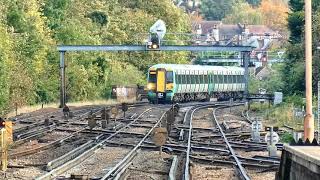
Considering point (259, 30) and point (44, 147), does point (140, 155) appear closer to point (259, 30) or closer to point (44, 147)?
point (44, 147)

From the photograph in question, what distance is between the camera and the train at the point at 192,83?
53375mm

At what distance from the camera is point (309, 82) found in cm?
1642

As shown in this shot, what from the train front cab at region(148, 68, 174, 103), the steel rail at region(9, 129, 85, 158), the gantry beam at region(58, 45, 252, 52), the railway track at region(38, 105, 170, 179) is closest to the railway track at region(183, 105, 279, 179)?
the railway track at region(38, 105, 170, 179)

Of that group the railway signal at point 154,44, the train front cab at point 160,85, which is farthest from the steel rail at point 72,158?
the train front cab at point 160,85

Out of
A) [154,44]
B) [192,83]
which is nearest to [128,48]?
[154,44]

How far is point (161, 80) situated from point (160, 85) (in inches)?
13.0

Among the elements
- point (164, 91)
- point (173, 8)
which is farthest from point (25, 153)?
point (173, 8)

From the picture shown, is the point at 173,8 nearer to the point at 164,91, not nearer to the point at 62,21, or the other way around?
the point at 62,21

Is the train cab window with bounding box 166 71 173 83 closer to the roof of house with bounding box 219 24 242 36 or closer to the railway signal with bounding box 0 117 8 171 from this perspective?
the railway signal with bounding box 0 117 8 171

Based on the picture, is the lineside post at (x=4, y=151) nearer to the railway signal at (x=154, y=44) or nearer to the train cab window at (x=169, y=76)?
the railway signal at (x=154, y=44)

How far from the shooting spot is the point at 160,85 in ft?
175

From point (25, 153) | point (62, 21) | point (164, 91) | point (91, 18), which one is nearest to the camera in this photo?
point (25, 153)

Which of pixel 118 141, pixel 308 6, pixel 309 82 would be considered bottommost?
pixel 118 141

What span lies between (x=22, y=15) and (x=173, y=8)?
4255 cm
